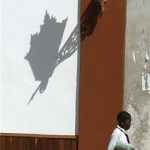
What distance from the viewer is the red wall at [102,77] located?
34.6ft

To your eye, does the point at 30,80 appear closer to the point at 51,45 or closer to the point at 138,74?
the point at 51,45

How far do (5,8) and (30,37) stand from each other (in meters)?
0.69

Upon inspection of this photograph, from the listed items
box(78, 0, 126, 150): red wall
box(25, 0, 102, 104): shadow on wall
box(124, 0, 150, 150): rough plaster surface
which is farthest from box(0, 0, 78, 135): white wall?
box(124, 0, 150, 150): rough plaster surface

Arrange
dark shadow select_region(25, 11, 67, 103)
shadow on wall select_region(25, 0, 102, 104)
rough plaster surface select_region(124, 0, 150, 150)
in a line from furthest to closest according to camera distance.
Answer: dark shadow select_region(25, 11, 67, 103) < shadow on wall select_region(25, 0, 102, 104) < rough plaster surface select_region(124, 0, 150, 150)

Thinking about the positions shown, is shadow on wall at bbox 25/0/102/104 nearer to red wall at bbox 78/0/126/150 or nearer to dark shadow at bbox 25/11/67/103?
dark shadow at bbox 25/11/67/103

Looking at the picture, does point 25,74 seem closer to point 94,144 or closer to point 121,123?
point 94,144

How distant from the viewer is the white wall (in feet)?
35.4

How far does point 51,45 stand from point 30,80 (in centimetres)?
72

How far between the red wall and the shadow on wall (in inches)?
6.1

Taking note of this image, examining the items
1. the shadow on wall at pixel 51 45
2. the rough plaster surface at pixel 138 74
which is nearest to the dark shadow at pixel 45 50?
the shadow on wall at pixel 51 45

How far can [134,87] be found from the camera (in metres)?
10.6

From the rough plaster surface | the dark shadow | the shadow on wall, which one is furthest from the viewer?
the dark shadow

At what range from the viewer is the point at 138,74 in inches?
416

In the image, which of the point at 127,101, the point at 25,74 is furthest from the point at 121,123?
the point at 25,74
